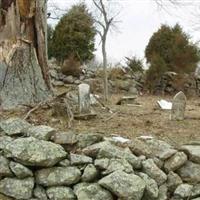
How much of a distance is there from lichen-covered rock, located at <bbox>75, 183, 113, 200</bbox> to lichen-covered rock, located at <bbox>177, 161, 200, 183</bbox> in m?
1.08

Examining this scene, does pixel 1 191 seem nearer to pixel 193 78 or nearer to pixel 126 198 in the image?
pixel 126 198

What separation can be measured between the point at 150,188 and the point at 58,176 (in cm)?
107

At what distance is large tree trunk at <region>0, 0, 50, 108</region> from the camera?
26.1 feet

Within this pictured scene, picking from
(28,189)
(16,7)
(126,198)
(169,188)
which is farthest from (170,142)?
(16,7)

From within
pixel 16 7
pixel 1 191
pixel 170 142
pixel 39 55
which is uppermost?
pixel 16 7

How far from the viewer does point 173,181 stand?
5727 millimetres

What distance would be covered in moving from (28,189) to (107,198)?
36.0 inches

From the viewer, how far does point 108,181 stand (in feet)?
17.3

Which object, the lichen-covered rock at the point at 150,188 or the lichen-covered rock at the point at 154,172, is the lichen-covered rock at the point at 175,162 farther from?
the lichen-covered rock at the point at 150,188

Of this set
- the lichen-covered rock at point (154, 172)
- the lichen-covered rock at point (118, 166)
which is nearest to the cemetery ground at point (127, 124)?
the lichen-covered rock at point (154, 172)

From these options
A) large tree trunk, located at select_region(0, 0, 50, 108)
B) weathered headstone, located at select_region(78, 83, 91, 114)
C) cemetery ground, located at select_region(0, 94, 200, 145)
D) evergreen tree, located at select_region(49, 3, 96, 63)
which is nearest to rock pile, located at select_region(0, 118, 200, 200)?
cemetery ground, located at select_region(0, 94, 200, 145)

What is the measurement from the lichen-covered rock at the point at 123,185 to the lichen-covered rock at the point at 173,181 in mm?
493

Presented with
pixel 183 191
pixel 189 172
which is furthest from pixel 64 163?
pixel 189 172

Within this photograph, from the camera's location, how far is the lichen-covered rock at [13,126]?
19.9ft
